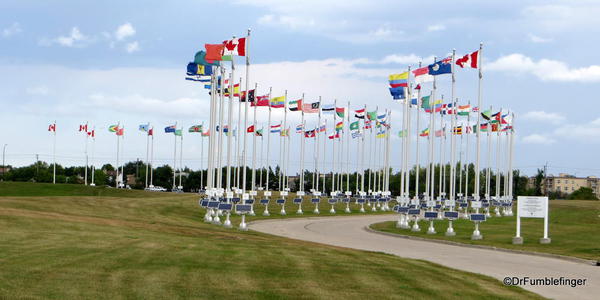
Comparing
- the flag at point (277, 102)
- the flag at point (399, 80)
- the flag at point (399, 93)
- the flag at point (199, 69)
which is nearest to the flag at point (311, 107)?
the flag at point (277, 102)

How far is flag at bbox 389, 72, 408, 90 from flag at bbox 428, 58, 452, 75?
2.34m

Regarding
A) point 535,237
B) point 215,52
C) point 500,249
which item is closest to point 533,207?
point 535,237

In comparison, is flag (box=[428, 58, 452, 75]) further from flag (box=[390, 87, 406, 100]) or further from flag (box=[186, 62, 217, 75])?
flag (box=[186, 62, 217, 75])

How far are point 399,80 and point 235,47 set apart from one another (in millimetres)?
12589

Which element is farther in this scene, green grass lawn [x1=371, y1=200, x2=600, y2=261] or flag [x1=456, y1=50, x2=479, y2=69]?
flag [x1=456, y1=50, x2=479, y2=69]

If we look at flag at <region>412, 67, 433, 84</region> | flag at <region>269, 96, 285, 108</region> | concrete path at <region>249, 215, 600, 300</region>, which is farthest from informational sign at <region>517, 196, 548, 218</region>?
flag at <region>269, 96, 285, 108</region>

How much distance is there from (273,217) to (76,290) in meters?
48.8

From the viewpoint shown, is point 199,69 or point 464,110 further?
point 464,110

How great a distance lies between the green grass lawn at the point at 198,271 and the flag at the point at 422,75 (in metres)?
25.2

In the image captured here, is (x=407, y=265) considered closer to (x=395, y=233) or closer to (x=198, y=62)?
(x=395, y=233)

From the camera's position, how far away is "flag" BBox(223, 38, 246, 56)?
44469mm

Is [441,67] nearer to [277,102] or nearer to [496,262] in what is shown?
[496,262]

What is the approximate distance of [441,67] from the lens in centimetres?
4850

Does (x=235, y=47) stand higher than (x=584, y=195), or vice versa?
(x=235, y=47)
